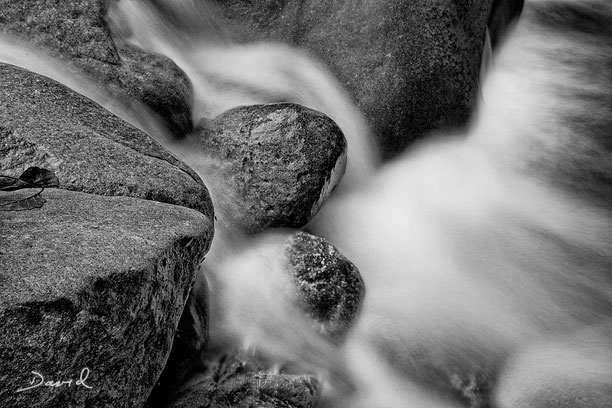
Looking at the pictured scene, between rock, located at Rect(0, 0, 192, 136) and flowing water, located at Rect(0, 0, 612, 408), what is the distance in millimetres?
168

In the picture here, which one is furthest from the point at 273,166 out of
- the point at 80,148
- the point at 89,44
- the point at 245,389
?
the point at 245,389

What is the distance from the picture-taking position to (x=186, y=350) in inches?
179

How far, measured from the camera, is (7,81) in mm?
4637

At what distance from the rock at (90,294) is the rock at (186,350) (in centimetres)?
66

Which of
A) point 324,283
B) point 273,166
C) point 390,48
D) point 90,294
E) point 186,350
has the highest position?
point 90,294

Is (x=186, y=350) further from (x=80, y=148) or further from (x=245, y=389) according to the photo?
(x=80, y=148)

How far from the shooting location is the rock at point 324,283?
5480 mm

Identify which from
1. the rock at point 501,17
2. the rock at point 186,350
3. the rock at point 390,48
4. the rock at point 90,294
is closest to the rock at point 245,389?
the rock at point 186,350

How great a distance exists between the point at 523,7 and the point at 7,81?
8.55 m

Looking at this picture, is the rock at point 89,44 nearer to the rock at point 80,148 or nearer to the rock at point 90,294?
the rock at point 80,148

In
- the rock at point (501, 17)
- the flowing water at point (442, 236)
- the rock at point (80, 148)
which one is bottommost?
the flowing water at point (442, 236)

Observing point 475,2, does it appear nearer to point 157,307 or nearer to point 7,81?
point 7,81

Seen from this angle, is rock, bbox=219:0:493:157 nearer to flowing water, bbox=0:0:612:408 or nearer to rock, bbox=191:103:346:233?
flowing water, bbox=0:0:612:408

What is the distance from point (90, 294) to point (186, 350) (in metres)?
1.65
